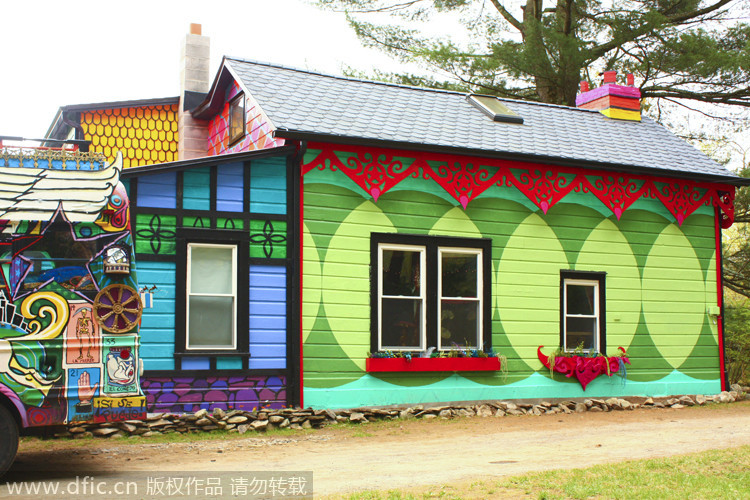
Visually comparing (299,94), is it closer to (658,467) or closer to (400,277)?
(400,277)

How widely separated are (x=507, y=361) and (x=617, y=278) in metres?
2.65

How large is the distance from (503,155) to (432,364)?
3.47 meters

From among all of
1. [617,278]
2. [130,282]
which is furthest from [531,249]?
[130,282]

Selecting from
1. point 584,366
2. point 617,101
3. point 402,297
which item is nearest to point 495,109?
point 617,101

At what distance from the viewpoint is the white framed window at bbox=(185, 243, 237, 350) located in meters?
10.8

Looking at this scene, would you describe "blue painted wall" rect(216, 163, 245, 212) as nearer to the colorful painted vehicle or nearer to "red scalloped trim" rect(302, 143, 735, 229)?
"red scalloped trim" rect(302, 143, 735, 229)

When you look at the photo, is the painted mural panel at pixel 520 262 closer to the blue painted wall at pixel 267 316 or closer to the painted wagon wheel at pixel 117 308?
the blue painted wall at pixel 267 316

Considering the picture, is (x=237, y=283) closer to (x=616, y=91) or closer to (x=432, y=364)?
(x=432, y=364)

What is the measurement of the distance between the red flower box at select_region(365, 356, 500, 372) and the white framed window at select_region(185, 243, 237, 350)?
2.12m

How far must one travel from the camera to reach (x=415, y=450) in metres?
9.20

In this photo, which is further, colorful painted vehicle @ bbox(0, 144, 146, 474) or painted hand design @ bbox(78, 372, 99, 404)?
painted hand design @ bbox(78, 372, 99, 404)

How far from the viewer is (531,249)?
13.1 m

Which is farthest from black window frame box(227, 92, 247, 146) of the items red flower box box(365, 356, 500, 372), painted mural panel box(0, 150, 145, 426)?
painted mural panel box(0, 150, 145, 426)

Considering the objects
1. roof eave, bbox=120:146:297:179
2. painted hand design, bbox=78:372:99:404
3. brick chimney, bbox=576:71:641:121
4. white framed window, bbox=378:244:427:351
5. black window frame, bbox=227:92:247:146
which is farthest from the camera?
brick chimney, bbox=576:71:641:121
